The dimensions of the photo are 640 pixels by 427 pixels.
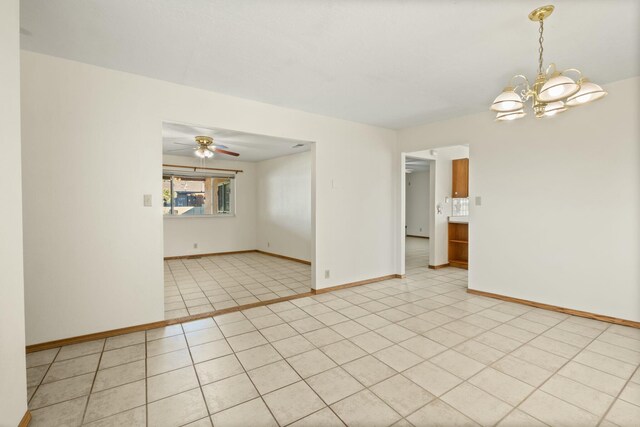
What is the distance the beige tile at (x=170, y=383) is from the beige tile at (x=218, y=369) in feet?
0.18

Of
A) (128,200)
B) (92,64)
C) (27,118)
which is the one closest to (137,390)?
A: (128,200)

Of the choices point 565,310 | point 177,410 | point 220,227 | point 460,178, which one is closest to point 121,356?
point 177,410

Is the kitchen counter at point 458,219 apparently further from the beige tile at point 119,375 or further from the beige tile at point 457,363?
the beige tile at point 119,375

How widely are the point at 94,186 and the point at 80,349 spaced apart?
57.3 inches

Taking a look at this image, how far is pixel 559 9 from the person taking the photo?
1.88 m

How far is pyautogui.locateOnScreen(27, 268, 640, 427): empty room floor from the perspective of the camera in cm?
172

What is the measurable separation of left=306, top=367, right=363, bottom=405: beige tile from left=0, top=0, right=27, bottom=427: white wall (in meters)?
1.65

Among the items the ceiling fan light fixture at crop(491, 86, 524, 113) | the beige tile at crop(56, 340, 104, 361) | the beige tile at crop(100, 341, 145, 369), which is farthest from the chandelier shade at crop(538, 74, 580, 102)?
the beige tile at crop(56, 340, 104, 361)

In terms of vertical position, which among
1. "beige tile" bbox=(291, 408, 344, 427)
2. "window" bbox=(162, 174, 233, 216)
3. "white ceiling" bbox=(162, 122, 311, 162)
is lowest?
"beige tile" bbox=(291, 408, 344, 427)

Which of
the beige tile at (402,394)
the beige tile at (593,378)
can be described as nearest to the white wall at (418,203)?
the beige tile at (593,378)

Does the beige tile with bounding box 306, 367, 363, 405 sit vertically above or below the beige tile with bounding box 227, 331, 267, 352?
above

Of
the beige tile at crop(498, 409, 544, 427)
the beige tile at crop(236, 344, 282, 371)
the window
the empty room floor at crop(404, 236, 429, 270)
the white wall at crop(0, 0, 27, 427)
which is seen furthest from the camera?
the window

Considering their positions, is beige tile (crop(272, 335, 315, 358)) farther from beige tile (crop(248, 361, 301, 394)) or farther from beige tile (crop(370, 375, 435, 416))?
beige tile (crop(370, 375, 435, 416))

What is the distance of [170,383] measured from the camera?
2039mm
